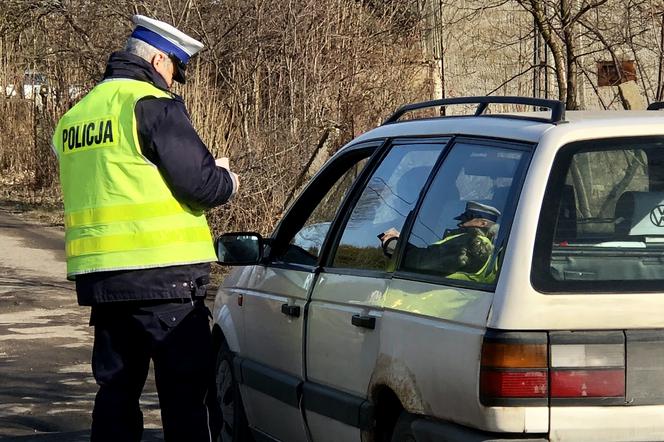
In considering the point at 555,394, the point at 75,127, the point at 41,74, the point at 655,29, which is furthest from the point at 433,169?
the point at 41,74

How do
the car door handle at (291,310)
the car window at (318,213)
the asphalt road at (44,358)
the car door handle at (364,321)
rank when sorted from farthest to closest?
the asphalt road at (44,358) < the car window at (318,213) < the car door handle at (291,310) < the car door handle at (364,321)

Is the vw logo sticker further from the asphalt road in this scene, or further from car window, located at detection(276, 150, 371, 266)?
the asphalt road

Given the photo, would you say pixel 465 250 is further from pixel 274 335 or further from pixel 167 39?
pixel 167 39

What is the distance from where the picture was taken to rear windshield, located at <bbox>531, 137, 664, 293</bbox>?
3.72m

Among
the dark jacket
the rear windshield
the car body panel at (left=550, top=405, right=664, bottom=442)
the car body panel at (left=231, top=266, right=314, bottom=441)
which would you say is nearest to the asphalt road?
the car body panel at (left=231, top=266, right=314, bottom=441)

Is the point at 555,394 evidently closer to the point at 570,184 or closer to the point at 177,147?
the point at 570,184

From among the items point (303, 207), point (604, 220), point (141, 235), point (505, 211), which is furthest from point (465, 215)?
point (303, 207)

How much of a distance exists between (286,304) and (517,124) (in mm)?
1514

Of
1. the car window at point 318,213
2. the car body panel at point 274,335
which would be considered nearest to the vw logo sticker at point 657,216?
the car window at point 318,213

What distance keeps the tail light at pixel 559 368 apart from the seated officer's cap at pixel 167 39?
210 cm

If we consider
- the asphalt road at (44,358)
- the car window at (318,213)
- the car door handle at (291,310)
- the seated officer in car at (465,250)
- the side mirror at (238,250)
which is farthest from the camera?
the asphalt road at (44,358)

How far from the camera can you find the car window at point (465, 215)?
3967 mm

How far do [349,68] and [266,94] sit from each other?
108cm

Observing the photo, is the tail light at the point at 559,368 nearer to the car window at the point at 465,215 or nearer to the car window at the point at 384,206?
the car window at the point at 465,215
